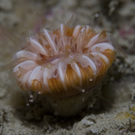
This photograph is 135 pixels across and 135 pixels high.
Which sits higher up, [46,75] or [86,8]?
[86,8]

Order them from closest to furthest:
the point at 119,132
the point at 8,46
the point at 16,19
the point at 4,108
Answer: the point at 119,132, the point at 4,108, the point at 8,46, the point at 16,19

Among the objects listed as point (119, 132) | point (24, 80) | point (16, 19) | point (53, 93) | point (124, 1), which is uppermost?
point (16, 19)

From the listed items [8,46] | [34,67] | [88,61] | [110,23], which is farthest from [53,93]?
[110,23]

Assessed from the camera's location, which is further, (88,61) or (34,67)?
(34,67)

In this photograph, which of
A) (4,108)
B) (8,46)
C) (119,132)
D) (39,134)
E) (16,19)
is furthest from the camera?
(16,19)

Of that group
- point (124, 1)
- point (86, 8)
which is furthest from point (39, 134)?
point (124, 1)

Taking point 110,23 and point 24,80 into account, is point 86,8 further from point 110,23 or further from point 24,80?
point 24,80
